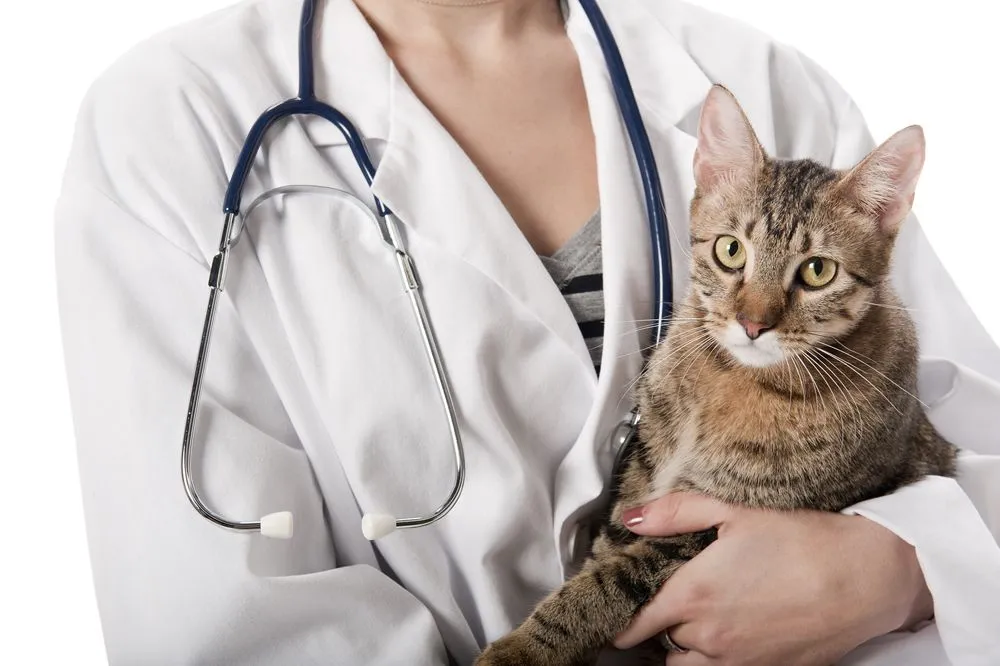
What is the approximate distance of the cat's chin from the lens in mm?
1104

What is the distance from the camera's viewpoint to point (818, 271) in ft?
3.67

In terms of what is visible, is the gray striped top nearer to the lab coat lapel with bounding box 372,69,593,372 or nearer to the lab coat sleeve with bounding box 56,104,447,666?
the lab coat lapel with bounding box 372,69,593,372

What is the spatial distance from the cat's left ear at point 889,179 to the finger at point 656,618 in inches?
22.2

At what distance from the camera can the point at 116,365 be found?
1.14 m

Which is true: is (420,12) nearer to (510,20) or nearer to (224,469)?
(510,20)

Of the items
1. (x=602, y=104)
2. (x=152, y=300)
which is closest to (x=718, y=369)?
(x=602, y=104)

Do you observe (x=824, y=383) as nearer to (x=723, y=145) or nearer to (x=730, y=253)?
(x=730, y=253)

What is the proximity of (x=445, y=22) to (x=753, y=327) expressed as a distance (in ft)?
2.50

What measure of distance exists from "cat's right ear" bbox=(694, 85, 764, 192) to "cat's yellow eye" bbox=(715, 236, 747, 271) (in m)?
0.09

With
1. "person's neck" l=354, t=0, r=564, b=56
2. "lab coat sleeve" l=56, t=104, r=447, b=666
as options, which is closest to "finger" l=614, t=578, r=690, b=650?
"lab coat sleeve" l=56, t=104, r=447, b=666

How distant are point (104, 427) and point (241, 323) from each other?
0.73 ft

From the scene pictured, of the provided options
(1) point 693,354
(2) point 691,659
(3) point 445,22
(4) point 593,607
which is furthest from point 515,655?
(3) point 445,22

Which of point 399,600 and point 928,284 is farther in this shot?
point 928,284

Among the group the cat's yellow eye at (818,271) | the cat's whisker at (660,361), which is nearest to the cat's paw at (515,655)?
the cat's whisker at (660,361)
